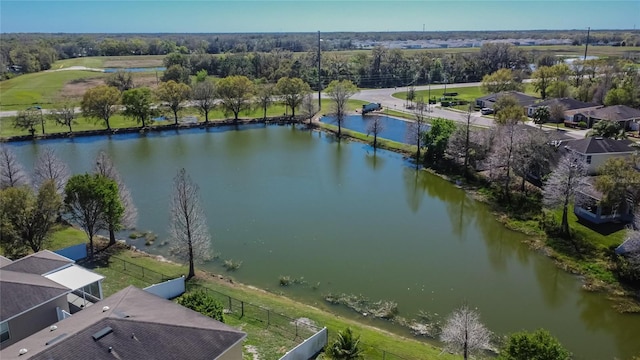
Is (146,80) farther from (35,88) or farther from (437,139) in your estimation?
(437,139)

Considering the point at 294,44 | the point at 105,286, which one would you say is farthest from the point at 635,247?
the point at 294,44

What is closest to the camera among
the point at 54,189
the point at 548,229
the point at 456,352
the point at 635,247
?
the point at 456,352

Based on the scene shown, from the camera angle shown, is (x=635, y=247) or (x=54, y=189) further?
(x=54, y=189)

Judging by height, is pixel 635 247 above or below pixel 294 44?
below

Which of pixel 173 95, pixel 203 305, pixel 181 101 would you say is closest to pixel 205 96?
pixel 181 101

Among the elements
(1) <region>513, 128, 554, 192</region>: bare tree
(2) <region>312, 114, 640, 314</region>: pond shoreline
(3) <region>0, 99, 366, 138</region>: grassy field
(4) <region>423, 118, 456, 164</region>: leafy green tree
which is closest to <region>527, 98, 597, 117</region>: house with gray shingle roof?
(4) <region>423, 118, 456, 164</region>: leafy green tree

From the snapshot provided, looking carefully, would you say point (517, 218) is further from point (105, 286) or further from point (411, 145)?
point (105, 286)

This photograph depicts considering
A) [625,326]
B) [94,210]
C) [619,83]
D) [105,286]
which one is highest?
[619,83]
